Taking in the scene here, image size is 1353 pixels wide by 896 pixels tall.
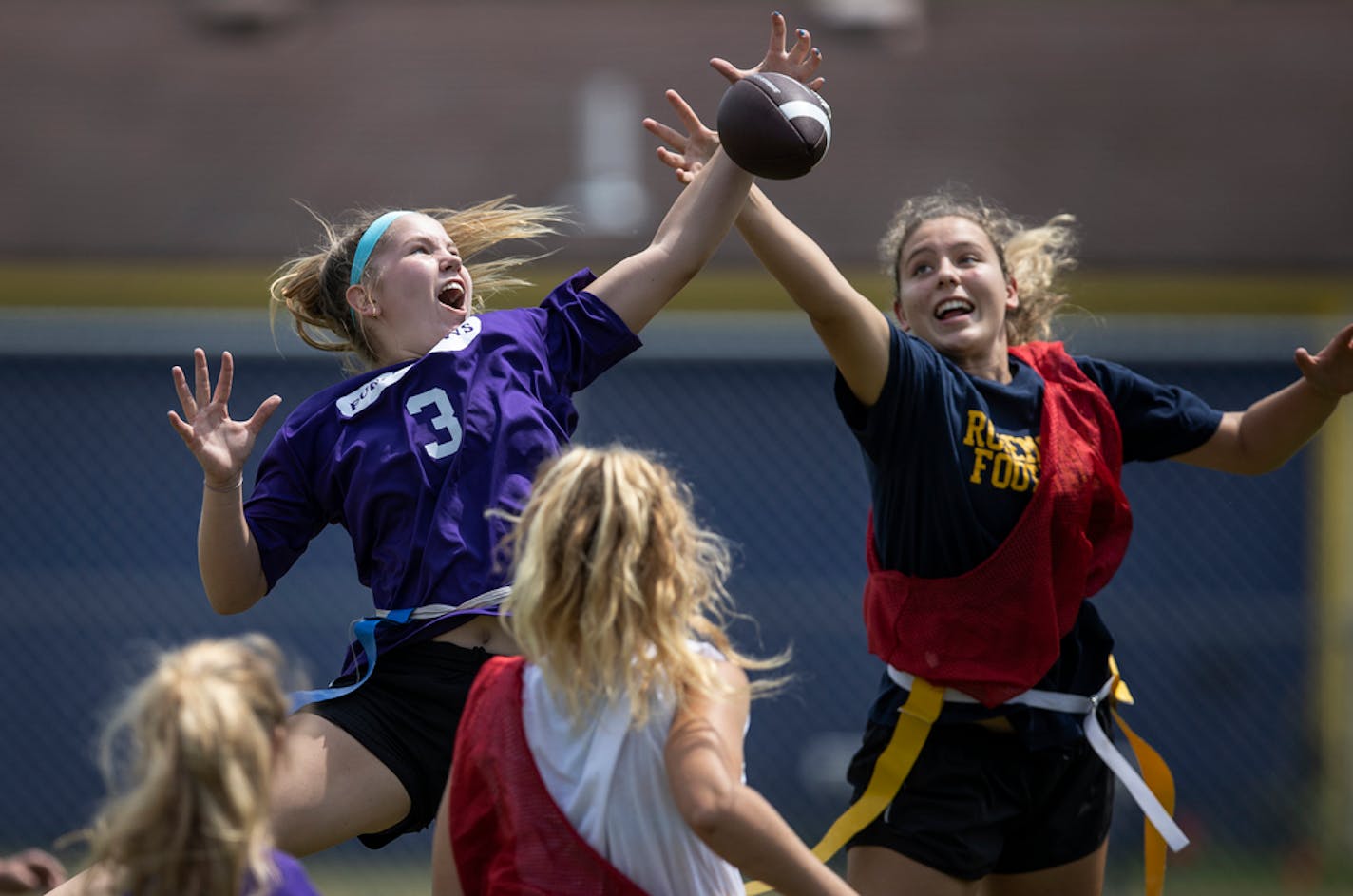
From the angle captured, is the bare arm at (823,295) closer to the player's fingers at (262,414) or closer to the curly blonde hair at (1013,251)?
Result: the curly blonde hair at (1013,251)

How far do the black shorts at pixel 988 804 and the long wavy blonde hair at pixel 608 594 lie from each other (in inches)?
42.4

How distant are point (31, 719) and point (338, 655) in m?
1.58

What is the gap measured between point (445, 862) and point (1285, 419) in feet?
7.94

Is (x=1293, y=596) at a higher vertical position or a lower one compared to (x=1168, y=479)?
lower

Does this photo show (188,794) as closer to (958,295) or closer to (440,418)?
(440,418)

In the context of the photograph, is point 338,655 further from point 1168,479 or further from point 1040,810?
point 1040,810

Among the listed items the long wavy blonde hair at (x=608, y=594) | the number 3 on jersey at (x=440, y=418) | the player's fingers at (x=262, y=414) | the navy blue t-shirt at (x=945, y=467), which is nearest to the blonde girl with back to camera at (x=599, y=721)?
the long wavy blonde hair at (x=608, y=594)

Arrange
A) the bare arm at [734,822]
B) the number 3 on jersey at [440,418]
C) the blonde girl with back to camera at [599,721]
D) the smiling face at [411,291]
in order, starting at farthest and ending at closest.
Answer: the smiling face at [411,291], the number 3 on jersey at [440,418], the blonde girl with back to camera at [599,721], the bare arm at [734,822]

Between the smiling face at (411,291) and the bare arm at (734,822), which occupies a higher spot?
the smiling face at (411,291)

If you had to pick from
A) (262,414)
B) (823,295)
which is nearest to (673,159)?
(823,295)

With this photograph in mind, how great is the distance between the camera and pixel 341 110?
10445 millimetres

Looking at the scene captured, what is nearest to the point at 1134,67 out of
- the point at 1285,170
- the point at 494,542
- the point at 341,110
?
the point at 1285,170

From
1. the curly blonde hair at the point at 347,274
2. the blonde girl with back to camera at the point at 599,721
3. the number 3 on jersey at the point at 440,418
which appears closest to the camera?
the blonde girl with back to camera at the point at 599,721

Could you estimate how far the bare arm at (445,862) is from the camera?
262 centimetres
